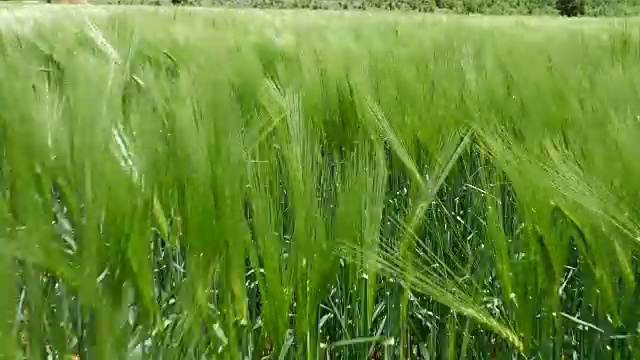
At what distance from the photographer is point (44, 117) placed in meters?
0.64

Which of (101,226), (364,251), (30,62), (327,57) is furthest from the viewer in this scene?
(327,57)

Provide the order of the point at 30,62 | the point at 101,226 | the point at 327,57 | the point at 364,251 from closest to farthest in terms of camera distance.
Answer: the point at 101,226 < the point at 364,251 < the point at 30,62 < the point at 327,57

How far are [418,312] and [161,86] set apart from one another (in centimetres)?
43

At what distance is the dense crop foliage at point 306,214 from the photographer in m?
0.58

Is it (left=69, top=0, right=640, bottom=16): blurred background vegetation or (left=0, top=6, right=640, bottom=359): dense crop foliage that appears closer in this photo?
(left=0, top=6, right=640, bottom=359): dense crop foliage

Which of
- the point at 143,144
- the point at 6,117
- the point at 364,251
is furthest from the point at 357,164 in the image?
the point at 6,117

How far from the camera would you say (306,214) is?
0.66 metres

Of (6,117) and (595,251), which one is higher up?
(6,117)

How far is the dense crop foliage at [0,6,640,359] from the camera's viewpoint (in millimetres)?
582

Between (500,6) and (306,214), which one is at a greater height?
(306,214)

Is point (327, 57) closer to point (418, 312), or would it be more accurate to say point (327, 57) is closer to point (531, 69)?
point (531, 69)

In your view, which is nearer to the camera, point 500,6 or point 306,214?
point 306,214

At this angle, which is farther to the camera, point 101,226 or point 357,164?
point 357,164

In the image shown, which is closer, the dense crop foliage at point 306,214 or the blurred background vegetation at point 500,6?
the dense crop foliage at point 306,214
